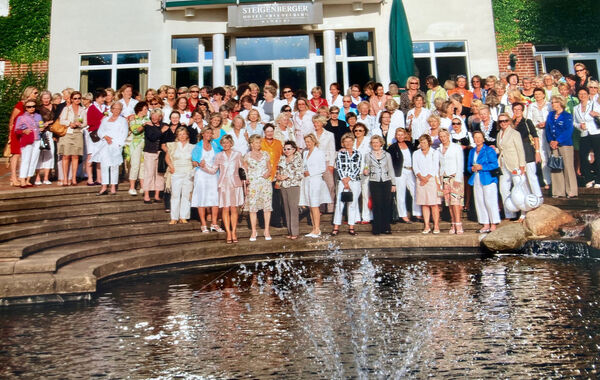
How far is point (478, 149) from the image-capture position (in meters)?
11.3

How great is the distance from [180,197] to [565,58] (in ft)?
47.5

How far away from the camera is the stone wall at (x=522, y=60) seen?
19.0m

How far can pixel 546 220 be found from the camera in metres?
10.6

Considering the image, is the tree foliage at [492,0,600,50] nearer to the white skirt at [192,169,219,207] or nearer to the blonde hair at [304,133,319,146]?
the blonde hair at [304,133,319,146]

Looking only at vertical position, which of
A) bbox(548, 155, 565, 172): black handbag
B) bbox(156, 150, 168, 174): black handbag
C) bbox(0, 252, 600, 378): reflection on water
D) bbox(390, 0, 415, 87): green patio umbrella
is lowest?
bbox(0, 252, 600, 378): reflection on water

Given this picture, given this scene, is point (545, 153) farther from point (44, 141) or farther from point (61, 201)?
point (44, 141)

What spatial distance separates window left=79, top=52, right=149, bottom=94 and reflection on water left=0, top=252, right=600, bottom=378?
10962mm

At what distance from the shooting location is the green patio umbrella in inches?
574

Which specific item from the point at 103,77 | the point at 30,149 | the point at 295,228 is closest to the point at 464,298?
the point at 295,228

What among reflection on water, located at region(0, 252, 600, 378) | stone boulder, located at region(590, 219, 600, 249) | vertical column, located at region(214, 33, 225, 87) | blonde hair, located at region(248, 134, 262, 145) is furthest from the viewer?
vertical column, located at region(214, 33, 225, 87)

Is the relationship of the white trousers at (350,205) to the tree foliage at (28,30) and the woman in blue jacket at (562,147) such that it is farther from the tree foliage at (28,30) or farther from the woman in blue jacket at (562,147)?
the tree foliage at (28,30)

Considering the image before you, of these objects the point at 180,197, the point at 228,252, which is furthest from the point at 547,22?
the point at 228,252

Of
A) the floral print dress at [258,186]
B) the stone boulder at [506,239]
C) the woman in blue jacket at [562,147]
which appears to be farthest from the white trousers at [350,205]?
the woman in blue jacket at [562,147]

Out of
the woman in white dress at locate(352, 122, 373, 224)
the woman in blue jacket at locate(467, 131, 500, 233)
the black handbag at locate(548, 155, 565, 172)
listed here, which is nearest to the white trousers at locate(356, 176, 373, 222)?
the woman in white dress at locate(352, 122, 373, 224)
